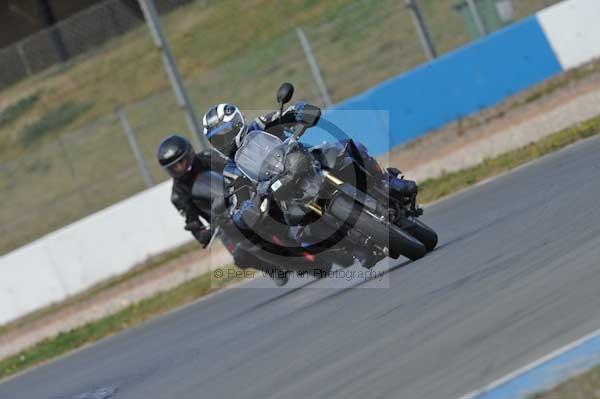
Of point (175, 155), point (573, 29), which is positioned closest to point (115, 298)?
point (175, 155)

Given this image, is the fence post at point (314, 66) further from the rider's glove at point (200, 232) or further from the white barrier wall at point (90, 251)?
the rider's glove at point (200, 232)

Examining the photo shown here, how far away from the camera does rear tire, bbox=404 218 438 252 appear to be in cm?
972

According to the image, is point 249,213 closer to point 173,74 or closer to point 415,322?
point 415,322

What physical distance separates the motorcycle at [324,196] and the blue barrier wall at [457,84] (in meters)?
9.16

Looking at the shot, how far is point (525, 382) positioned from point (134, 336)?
819 cm

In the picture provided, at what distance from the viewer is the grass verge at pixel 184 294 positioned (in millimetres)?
14289

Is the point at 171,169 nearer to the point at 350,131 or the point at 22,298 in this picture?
the point at 350,131

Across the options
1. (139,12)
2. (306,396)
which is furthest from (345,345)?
(139,12)

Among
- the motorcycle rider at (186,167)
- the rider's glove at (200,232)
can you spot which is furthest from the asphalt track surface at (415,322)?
the motorcycle rider at (186,167)

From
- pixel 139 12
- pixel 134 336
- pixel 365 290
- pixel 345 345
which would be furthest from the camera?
pixel 139 12

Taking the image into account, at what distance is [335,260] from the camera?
10.1 m

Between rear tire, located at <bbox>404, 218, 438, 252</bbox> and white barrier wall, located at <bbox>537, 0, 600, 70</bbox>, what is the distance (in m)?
9.45

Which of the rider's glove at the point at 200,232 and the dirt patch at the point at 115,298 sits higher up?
the rider's glove at the point at 200,232

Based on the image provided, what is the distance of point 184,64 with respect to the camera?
92.3ft
